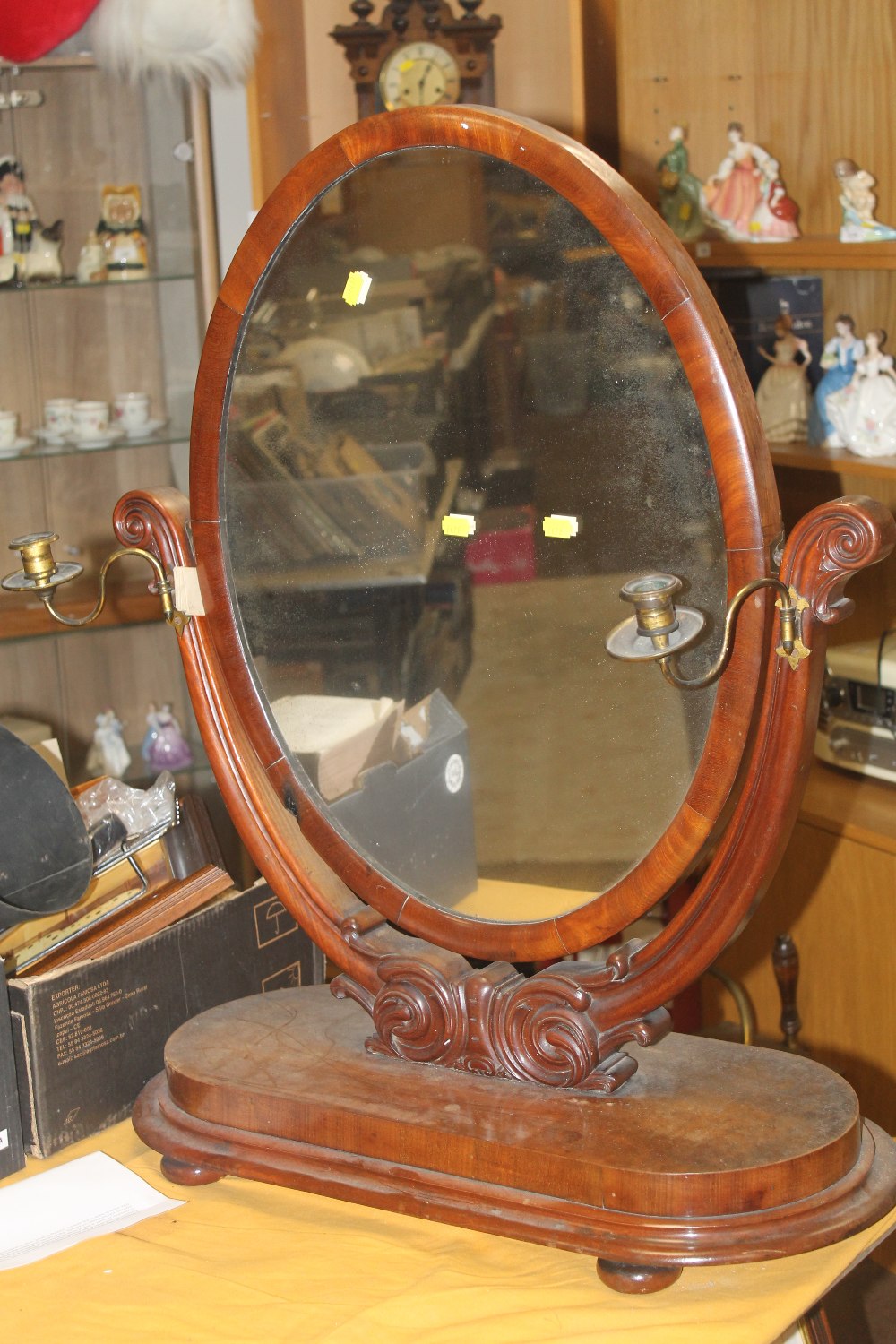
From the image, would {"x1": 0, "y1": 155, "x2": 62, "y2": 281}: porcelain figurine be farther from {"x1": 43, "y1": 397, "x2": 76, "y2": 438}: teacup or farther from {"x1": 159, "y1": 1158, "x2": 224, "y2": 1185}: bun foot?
{"x1": 159, "y1": 1158, "x2": 224, "y2": 1185}: bun foot

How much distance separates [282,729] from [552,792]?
236 millimetres

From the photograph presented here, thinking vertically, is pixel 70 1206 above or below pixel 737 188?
below

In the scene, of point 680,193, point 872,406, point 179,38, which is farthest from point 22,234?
point 872,406

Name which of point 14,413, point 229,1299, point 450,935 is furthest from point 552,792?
point 14,413

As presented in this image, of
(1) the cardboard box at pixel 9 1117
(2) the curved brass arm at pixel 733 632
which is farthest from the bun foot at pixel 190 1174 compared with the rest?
(2) the curved brass arm at pixel 733 632

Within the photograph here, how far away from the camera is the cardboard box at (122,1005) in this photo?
113 centimetres

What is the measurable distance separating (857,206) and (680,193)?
1.03 feet

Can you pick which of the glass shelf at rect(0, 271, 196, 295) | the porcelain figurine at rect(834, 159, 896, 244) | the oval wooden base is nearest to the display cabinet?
the glass shelf at rect(0, 271, 196, 295)

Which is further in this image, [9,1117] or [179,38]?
[179,38]

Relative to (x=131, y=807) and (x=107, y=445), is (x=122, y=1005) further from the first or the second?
(x=107, y=445)

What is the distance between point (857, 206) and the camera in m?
2.05

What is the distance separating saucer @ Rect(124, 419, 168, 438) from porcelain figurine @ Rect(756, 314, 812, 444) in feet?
3.46

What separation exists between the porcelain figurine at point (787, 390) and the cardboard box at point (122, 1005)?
1224 millimetres

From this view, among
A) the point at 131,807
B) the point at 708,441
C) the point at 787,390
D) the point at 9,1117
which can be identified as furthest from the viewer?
the point at 787,390
